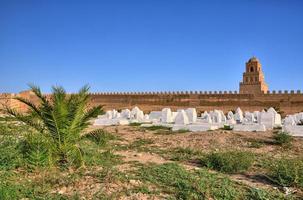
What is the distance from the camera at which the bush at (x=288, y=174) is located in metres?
3.95

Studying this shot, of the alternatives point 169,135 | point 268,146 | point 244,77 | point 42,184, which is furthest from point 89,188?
point 244,77

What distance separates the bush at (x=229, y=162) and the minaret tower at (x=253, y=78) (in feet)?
130

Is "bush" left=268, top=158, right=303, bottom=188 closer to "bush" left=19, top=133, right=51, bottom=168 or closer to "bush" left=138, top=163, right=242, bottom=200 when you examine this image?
"bush" left=138, top=163, right=242, bottom=200

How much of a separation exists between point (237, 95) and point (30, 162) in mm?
30080

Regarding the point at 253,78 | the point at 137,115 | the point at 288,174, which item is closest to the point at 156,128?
the point at 137,115

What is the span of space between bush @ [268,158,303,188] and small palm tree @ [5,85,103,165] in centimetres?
271

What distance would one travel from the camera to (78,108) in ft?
15.8

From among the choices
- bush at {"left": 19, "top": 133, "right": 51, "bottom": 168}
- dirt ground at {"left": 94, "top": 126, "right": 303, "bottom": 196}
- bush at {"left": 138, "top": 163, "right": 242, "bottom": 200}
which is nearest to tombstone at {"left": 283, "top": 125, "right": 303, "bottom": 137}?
dirt ground at {"left": 94, "top": 126, "right": 303, "bottom": 196}

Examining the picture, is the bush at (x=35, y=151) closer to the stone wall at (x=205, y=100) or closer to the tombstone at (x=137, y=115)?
the tombstone at (x=137, y=115)

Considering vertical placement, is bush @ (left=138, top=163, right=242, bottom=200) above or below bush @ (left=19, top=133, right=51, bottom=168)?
below

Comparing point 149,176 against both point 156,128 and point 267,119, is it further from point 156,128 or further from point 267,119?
point 267,119

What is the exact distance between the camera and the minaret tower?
4322cm

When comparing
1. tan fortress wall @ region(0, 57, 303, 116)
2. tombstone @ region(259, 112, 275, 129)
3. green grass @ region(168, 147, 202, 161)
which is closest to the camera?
green grass @ region(168, 147, 202, 161)

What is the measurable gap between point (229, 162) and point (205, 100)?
29465 millimetres
